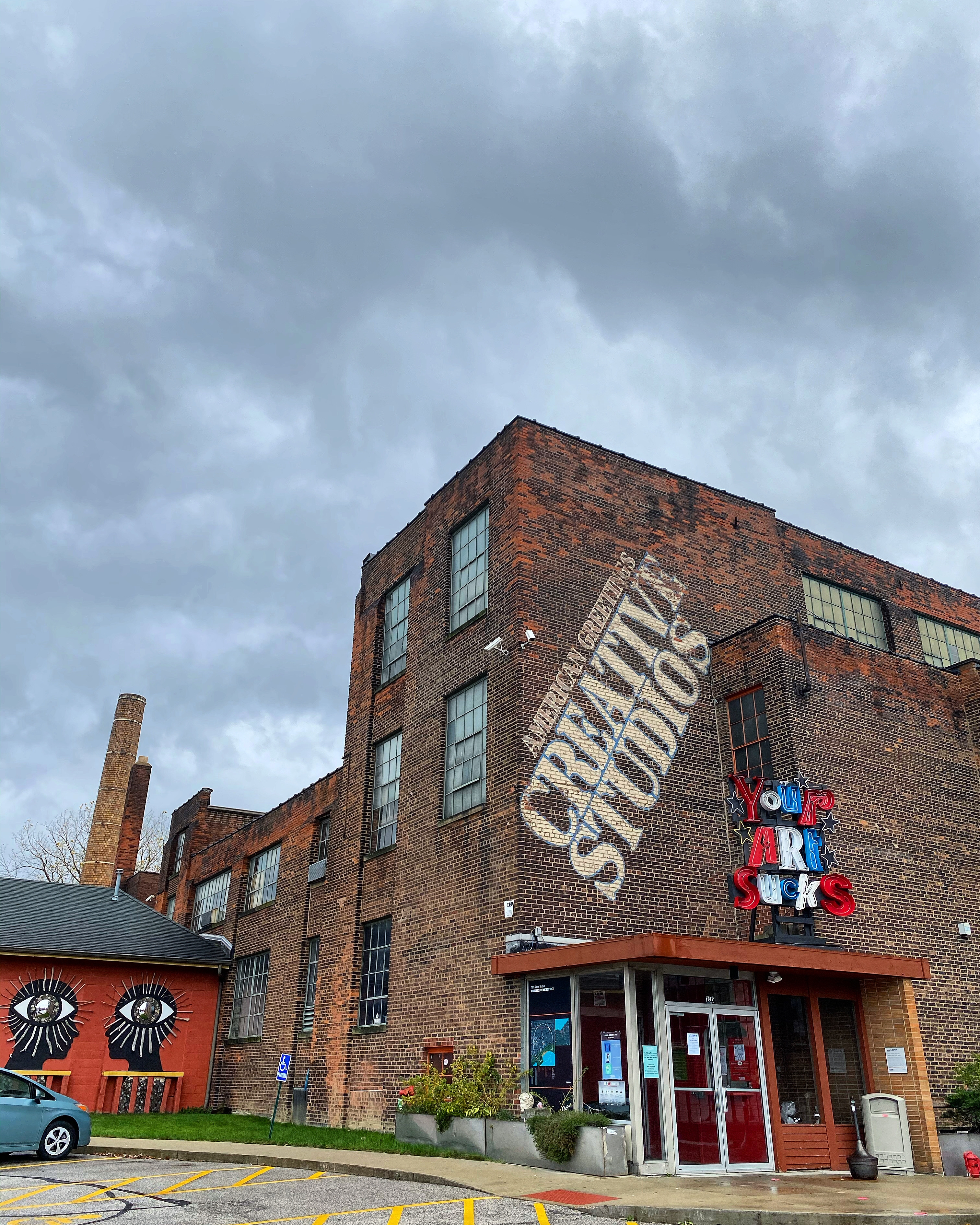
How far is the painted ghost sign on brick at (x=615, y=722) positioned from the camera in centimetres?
1581

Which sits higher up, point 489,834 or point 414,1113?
point 489,834

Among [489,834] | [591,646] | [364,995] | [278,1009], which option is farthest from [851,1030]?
[278,1009]

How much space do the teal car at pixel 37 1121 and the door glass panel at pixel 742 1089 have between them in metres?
9.13

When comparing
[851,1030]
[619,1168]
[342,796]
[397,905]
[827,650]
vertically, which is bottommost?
[619,1168]

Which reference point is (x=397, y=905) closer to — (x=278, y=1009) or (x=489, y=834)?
(x=489, y=834)

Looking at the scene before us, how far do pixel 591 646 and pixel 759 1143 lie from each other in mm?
8178

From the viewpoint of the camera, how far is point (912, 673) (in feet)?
64.7

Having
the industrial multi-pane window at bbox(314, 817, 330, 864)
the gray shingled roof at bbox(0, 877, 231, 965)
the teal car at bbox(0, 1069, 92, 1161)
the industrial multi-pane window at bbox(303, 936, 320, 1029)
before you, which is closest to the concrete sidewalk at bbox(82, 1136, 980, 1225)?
the teal car at bbox(0, 1069, 92, 1161)

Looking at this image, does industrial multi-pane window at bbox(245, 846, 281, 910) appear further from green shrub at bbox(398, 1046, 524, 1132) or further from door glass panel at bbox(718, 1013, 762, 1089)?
door glass panel at bbox(718, 1013, 762, 1089)

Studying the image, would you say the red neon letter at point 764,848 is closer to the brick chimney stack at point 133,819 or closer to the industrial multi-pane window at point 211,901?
the industrial multi-pane window at point 211,901

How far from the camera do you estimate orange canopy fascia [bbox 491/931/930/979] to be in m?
11.9

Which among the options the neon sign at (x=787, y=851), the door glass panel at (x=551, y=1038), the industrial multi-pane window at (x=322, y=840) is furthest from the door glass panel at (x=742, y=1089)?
the industrial multi-pane window at (x=322, y=840)

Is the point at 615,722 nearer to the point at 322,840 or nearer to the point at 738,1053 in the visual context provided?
the point at 738,1053

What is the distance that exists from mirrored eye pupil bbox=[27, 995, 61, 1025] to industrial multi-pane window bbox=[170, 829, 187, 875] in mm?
10963
